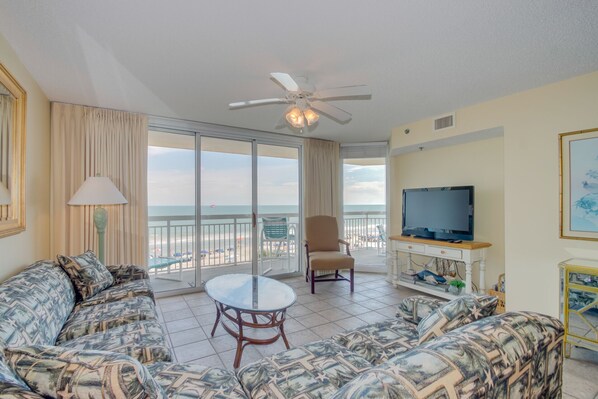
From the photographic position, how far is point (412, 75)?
2.49 metres

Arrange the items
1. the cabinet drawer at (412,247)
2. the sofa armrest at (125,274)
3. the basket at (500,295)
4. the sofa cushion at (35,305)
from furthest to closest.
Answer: the cabinet drawer at (412,247) < the basket at (500,295) < the sofa armrest at (125,274) < the sofa cushion at (35,305)

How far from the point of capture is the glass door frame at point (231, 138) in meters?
3.87

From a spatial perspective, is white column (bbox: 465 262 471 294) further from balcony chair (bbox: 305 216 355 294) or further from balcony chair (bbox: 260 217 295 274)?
balcony chair (bbox: 260 217 295 274)

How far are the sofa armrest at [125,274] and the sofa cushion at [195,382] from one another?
1628 mm

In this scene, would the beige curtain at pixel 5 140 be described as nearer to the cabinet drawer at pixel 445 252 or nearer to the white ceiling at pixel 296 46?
the white ceiling at pixel 296 46

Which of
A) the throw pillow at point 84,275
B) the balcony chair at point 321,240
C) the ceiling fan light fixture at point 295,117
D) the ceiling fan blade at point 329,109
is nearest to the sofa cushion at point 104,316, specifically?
the throw pillow at point 84,275

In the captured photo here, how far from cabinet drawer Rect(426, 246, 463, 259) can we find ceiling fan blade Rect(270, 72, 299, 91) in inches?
107

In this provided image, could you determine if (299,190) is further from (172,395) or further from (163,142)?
(172,395)

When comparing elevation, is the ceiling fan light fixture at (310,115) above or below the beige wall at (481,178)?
above

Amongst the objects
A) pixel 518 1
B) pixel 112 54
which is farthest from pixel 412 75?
pixel 112 54

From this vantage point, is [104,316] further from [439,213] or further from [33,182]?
[439,213]

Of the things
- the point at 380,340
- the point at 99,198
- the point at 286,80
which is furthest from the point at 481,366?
the point at 99,198

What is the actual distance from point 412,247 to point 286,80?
297cm

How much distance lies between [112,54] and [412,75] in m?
2.41
